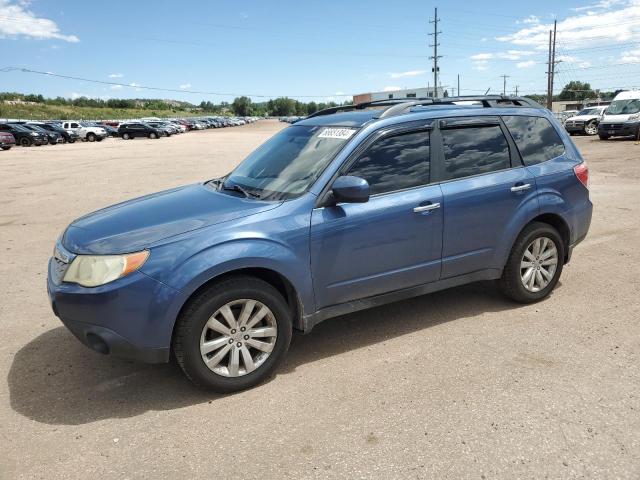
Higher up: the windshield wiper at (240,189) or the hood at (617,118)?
the windshield wiper at (240,189)

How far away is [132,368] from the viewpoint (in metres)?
3.81

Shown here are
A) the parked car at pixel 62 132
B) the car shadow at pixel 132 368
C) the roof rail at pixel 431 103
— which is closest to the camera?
the car shadow at pixel 132 368

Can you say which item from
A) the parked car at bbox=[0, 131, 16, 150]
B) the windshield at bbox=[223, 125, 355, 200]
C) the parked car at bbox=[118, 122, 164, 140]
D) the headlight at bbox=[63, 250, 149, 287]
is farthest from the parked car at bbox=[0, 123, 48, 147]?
the headlight at bbox=[63, 250, 149, 287]

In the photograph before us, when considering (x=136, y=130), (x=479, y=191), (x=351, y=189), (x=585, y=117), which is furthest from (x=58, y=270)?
(x=136, y=130)

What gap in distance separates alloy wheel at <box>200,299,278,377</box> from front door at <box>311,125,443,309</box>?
0.44 m

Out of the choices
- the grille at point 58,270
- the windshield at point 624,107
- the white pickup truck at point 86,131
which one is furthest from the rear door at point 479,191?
the white pickup truck at point 86,131

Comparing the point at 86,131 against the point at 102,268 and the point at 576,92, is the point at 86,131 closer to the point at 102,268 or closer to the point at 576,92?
the point at 102,268

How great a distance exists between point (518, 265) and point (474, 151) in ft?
3.51

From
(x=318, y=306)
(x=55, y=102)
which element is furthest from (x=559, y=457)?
(x=55, y=102)

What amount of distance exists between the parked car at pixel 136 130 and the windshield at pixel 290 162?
158 feet

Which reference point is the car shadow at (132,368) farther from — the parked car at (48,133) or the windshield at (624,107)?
the parked car at (48,133)

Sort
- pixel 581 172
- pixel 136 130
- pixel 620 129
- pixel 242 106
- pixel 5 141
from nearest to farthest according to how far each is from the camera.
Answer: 1. pixel 581 172
2. pixel 620 129
3. pixel 5 141
4. pixel 136 130
5. pixel 242 106

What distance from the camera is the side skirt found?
371cm

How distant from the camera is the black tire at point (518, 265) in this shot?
4.55 metres
